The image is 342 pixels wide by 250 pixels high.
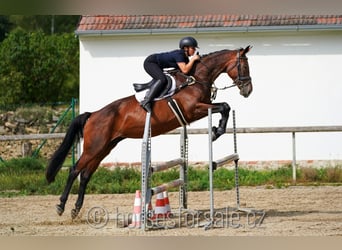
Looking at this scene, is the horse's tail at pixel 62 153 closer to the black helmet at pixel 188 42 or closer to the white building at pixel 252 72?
the black helmet at pixel 188 42

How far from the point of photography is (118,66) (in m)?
14.6

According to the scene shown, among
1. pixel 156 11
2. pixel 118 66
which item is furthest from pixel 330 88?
pixel 156 11

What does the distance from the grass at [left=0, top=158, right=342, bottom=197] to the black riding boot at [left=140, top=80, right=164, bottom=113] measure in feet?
12.2

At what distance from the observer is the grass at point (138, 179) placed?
1150cm

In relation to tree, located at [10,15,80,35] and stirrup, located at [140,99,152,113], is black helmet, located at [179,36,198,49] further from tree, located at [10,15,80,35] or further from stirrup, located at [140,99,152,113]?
tree, located at [10,15,80,35]

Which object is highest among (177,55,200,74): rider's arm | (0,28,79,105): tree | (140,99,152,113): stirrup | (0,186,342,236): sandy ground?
(0,28,79,105): tree

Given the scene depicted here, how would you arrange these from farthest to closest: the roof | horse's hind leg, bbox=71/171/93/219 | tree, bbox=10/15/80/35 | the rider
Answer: tree, bbox=10/15/80/35 → the roof → horse's hind leg, bbox=71/171/93/219 → the rider

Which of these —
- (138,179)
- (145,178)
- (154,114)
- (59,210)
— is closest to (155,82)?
(154,114)

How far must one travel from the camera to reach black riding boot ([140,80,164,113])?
7812mm

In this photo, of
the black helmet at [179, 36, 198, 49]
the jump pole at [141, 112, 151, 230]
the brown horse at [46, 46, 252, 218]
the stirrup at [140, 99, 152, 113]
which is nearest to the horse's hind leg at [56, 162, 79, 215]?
the brown horse at [46, 46, 252, 218]

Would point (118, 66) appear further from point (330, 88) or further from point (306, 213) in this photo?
point (306, 213)

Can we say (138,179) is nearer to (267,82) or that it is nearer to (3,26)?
(267,82)

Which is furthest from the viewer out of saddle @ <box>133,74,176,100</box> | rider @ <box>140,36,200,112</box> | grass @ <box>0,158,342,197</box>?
grass @ <box>0,158,342,197</box>

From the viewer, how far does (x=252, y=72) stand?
1447 cm
